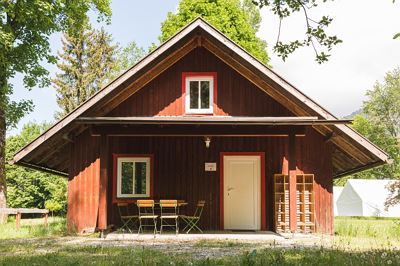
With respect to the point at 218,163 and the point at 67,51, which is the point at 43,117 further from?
the point at 218,163

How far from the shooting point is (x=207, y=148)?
15.0 metres

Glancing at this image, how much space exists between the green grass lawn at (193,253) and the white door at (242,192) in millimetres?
2713

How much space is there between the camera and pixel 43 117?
42156 mm

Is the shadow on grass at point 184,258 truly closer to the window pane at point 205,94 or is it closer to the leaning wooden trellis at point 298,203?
the leaning wooden trellis at point 298,203

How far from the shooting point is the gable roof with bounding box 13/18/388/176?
13.5 meters

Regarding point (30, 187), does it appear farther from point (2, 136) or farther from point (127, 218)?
point (127, 218)

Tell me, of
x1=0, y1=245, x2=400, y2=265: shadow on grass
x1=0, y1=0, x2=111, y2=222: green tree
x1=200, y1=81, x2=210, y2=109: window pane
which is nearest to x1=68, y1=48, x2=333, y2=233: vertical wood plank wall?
x1=200, y1=81, x2=210, y2=109: window pane

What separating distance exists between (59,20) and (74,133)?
28.5 feet

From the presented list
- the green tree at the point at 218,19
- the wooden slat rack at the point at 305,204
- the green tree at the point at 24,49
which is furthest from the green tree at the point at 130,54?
the wooden slat rack at the point at 305,204

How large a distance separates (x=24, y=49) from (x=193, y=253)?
13.5 meters

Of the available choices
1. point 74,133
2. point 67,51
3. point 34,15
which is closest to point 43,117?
point 67,51

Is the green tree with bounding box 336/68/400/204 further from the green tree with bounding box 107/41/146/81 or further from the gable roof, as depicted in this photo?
the gable roof

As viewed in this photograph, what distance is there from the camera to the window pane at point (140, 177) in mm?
14828

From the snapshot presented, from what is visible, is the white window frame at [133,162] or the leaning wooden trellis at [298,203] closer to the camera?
the leaning wooden trellis at [298,203]
